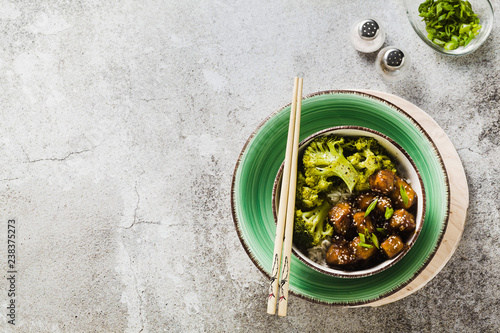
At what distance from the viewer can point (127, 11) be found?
2551 mm

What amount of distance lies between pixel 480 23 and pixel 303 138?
1.29m

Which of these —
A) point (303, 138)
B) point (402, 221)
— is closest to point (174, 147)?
point (303, 138)

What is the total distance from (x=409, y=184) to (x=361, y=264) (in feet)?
1.33

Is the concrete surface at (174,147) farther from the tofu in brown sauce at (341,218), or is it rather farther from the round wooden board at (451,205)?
the tofu in brown sauce at (341,218)

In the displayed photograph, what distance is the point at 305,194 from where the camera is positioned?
1.80 m

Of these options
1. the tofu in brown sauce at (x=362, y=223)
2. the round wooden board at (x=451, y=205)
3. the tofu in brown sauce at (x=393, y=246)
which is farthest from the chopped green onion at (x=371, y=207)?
the round wooden board at (x=451, y=205)

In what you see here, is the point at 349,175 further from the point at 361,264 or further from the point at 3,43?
the point at 3,43

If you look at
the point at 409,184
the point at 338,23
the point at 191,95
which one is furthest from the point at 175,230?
the point at 338,23

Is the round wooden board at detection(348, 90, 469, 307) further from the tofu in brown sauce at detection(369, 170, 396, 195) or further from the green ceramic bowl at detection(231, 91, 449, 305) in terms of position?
the tofu in brown sauce at detection(369, 170, 396, 195)

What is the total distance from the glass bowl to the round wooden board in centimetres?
49

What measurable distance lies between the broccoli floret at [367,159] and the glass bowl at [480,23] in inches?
35.8

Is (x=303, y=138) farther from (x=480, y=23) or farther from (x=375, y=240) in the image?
(x=480, y=23)

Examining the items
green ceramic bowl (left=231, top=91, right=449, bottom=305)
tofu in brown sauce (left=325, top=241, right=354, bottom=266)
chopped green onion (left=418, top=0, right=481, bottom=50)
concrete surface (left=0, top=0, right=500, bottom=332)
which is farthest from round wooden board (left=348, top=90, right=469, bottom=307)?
chopped green onion (left=418, top=0, right=481, bottom=50)

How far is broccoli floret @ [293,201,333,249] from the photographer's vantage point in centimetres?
179
